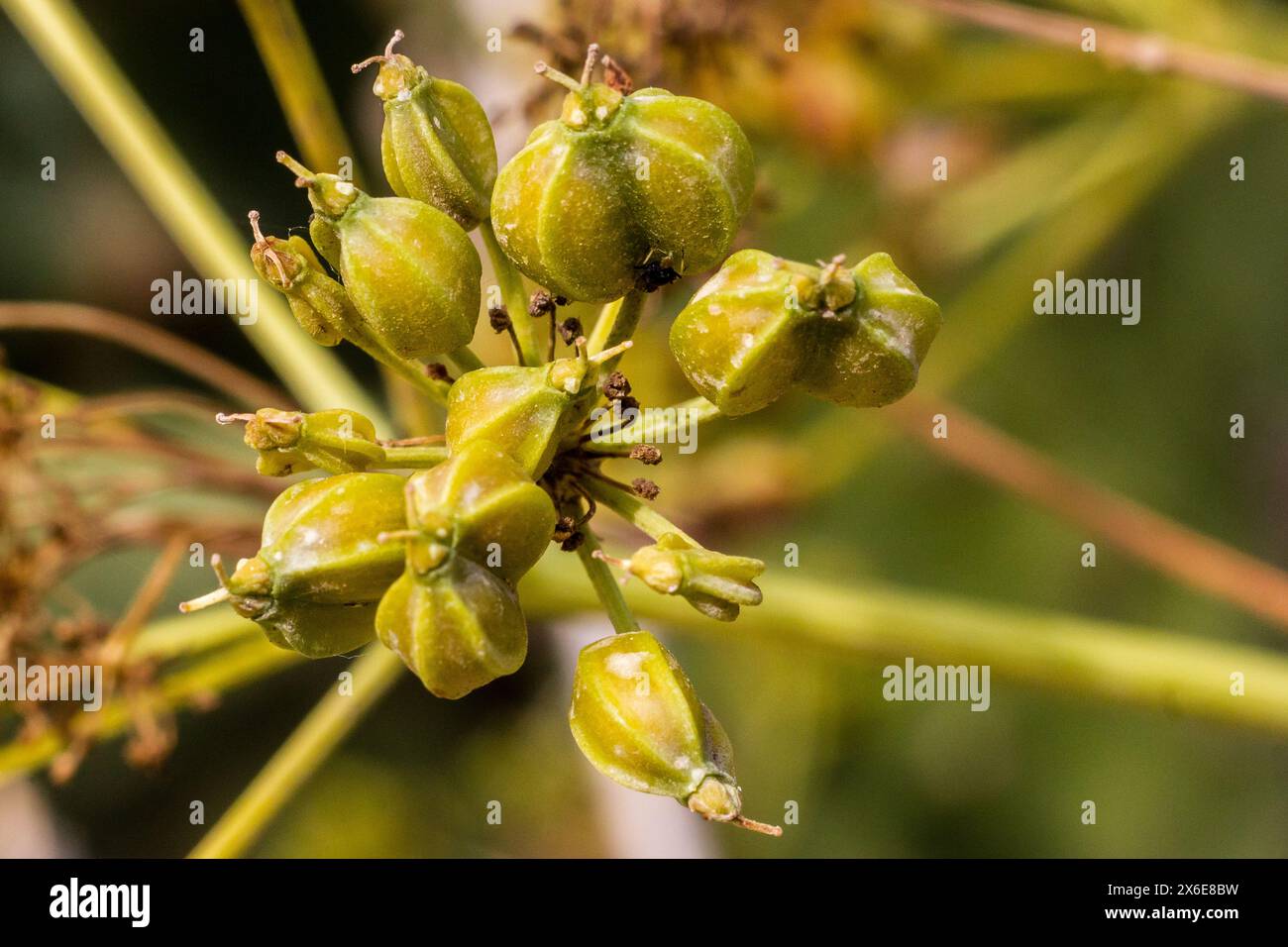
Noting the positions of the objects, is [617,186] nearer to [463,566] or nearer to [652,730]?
[463,566]

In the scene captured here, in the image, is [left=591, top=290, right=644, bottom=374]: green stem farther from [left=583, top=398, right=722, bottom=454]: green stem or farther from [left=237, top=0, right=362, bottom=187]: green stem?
[left=237, top=0, right=362, bottom=187]: green stem

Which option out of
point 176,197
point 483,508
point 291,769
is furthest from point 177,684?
point 483,508

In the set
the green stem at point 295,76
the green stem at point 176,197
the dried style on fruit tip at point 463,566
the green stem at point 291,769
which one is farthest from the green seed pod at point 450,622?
the green stem at point 176,197

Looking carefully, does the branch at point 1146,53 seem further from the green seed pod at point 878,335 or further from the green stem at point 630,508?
the green stem at point 630,508

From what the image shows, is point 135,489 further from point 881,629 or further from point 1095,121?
point 1095,121

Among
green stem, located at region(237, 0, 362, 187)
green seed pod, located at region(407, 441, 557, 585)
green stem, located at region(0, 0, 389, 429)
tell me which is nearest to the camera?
green seed pod, located at region(407, 441, 557, 585)

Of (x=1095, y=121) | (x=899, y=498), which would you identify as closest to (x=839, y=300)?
(x=1095, y=121)

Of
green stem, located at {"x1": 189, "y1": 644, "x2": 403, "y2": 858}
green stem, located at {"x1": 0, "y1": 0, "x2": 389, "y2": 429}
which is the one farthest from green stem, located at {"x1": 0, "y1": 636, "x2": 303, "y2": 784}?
green stem, located at {"x1": 0, "y1": 0, "x2": 389, "y2": 429}
